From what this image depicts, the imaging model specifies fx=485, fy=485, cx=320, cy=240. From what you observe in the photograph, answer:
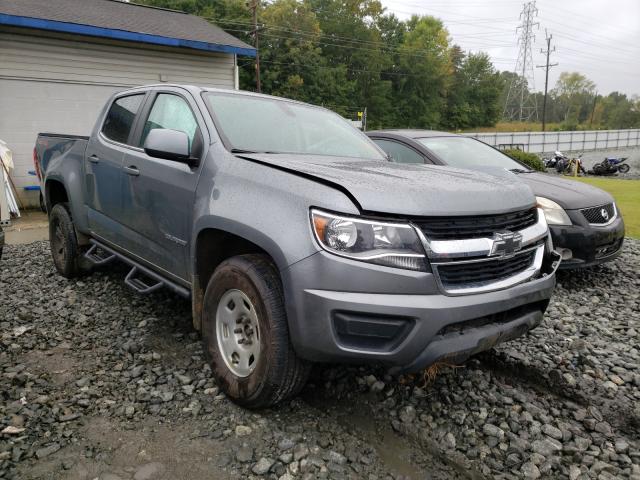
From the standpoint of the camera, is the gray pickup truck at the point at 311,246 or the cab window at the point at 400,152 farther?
the cab window at the point at 400,152

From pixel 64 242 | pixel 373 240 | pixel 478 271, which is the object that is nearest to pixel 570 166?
pixel 64 242

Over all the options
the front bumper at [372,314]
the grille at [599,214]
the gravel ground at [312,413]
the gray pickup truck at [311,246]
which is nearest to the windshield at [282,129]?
the gray pickup truck at [311,246]

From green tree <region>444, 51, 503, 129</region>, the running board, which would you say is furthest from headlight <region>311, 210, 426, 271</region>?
green tree <region>444, 51, 503, 129</region>

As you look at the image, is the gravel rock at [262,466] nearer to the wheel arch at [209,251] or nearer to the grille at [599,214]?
the wheel arch at [209,251]

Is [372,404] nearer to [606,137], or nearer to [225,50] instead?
[225,50]

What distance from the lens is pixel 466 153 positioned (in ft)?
19.7

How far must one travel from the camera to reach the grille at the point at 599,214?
198 inches

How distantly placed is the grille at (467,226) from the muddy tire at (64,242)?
383 cm

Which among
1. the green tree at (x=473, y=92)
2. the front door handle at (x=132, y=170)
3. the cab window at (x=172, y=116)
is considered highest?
the green tree at (x=473, y=92)

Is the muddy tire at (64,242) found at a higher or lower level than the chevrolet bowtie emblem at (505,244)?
lower

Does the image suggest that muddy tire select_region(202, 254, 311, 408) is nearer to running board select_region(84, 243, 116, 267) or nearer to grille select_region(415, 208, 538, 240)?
grille select_region(415, 208, 538, 240)

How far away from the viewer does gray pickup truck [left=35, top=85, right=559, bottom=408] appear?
217 centimetres

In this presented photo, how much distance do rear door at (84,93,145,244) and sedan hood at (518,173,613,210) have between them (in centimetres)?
413

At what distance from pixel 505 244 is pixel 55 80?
10.4m
